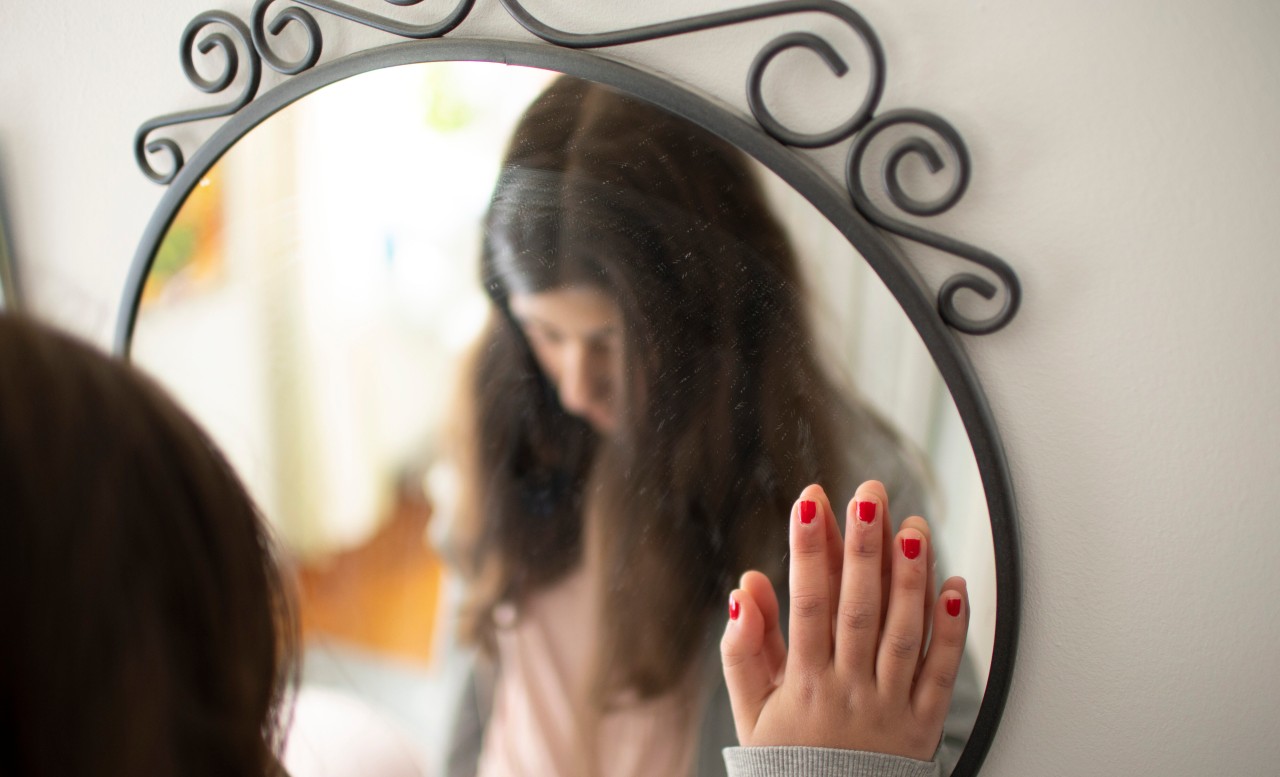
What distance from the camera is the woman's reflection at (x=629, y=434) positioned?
0.59 m

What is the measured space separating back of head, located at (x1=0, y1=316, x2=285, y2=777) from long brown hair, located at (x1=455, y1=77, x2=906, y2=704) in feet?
0.91

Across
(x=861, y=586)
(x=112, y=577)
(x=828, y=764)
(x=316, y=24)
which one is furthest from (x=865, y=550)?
(x=316, y=24)

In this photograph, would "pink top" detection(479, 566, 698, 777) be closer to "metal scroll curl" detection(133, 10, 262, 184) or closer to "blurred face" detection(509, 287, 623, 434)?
"blurred face" detection(509, 287, 623, 434)

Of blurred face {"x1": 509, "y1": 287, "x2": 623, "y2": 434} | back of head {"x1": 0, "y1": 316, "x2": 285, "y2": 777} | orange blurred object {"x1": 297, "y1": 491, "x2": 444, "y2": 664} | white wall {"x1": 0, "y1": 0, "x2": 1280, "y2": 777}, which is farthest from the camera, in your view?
orange blurred object {"x1": 297, "y1": 491, "x2": 444, "y2": 664}

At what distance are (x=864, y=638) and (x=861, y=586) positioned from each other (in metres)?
0.03

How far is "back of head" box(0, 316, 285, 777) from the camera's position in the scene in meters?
0.36

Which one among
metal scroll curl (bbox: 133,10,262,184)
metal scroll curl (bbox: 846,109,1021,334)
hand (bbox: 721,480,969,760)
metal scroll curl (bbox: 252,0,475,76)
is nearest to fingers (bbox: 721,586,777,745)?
hand (bbox: 721,480,969,760)

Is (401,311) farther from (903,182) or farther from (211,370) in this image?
(903,182)

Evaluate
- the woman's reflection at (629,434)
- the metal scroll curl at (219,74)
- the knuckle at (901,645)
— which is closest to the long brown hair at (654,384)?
the woman's reflection at (629,434)

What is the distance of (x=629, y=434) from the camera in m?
0.64

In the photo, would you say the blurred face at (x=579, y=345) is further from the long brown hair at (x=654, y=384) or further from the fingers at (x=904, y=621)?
the fingers at (x=904, y=621)

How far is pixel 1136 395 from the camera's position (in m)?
0.55

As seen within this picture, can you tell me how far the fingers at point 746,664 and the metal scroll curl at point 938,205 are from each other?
23 centimetres

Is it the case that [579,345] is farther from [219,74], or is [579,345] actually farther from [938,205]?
[219,74]
